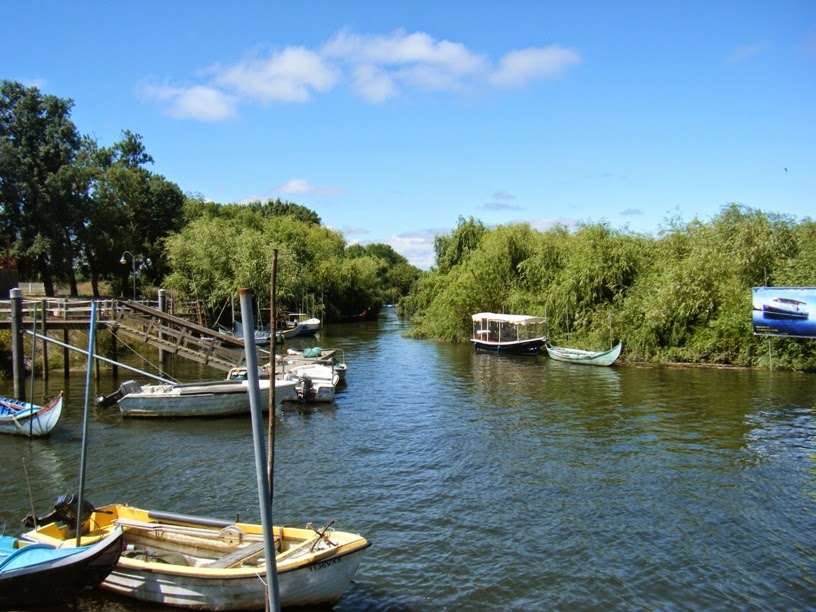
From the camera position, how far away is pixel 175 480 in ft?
54.4

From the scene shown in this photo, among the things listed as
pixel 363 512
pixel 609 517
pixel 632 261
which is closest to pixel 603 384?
pixel 632 261

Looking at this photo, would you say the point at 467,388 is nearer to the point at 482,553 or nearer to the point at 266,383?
the point at 266,383

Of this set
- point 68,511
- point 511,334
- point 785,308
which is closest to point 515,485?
point 68,511

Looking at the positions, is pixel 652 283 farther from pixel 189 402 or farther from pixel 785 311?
pixel 189 402

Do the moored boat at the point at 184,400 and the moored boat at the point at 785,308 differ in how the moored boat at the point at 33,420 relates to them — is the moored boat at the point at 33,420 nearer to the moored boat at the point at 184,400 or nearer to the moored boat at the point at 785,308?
the moored boat at the point at 184,400

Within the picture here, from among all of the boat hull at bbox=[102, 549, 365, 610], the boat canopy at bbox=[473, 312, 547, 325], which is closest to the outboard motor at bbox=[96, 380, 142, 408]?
the boat hull at bbox=[102, 549, 365, 610]

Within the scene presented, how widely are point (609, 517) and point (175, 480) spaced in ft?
35.8

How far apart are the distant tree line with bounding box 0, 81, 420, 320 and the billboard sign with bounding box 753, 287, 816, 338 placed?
35300mm

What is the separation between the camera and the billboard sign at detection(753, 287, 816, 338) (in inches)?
1219

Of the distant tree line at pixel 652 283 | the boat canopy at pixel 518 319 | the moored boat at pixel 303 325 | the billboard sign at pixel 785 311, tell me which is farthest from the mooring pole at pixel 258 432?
the moored boat at pixel 303 325

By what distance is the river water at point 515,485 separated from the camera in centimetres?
1130

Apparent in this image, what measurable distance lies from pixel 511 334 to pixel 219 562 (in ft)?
125

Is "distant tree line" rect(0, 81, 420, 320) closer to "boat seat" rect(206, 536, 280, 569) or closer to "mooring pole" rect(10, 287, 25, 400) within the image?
"mooring pole" rect(10, 287, 25, 400)

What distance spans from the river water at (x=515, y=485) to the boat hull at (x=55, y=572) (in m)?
0.86
